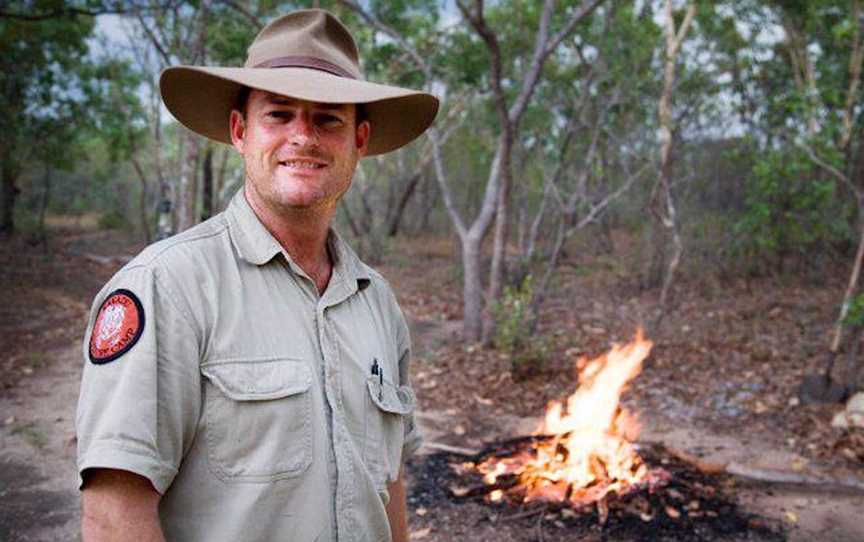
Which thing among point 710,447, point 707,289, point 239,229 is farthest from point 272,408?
point 707,289

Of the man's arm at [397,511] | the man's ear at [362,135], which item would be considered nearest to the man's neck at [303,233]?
the man's ear at [362,135]

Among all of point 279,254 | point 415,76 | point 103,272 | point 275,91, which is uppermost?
point 415,76

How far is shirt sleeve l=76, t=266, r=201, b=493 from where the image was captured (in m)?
1.33

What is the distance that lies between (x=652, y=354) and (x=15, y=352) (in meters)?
8.04

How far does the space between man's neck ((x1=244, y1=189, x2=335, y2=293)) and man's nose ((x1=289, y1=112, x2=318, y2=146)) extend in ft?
0.62

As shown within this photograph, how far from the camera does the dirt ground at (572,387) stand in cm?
474

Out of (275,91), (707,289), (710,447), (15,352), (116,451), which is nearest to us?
(116,451)

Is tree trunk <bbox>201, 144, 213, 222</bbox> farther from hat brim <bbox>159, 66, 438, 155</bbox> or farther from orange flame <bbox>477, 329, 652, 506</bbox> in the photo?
hat brim <bbox>159, 66, 438, 155</bbox>

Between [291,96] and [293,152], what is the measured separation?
6.3 inches

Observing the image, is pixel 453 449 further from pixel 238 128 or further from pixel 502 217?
pixel 238 128

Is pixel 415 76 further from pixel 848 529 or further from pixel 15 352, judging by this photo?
pixel 848 529

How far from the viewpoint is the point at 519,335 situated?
7859 millimetres

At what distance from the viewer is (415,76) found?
1429cm

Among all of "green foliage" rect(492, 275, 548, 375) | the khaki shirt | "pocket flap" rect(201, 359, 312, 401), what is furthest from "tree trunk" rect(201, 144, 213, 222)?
"pocket flap" rect(201, 359, 312, 401)
